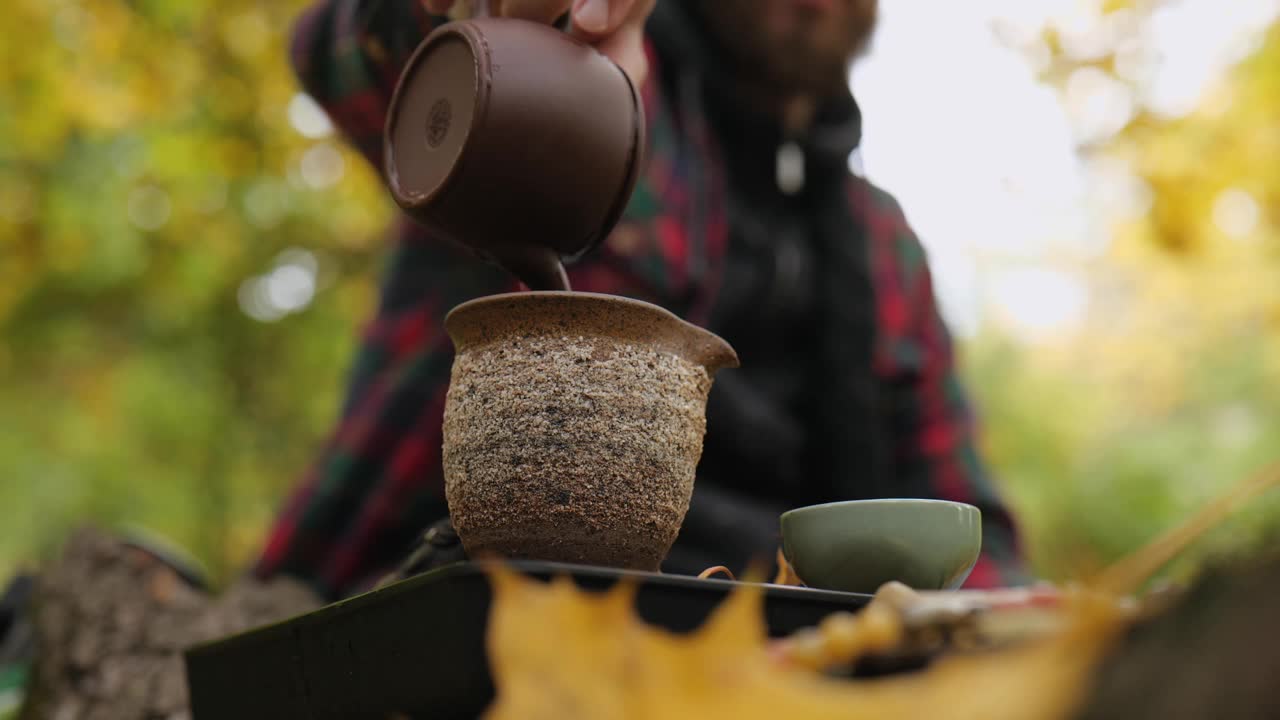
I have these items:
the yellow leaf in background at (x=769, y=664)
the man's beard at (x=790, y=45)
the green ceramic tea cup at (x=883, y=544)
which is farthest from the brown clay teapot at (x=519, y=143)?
the man's beard at (x=790, y=45)

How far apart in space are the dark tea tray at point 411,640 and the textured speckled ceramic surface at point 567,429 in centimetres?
11

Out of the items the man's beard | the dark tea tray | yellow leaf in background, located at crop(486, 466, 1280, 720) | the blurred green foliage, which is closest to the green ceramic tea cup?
the dark tea tray

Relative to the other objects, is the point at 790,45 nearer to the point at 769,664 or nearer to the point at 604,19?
the point at 604,19

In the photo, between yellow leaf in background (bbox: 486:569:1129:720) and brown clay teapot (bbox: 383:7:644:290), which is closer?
yellow leaf in background (bbox: 486:569:1129:720)

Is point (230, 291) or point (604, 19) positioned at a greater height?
point (604, 19)

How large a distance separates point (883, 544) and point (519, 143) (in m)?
0.39

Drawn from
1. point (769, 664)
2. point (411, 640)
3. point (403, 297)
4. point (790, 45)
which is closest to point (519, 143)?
point (411, 640)

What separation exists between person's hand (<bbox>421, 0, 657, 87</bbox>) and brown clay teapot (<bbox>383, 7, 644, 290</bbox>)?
0.06 feet

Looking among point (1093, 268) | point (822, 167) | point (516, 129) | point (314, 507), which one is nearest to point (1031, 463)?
point (1093, 268)

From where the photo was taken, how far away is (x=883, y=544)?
78 centimetres

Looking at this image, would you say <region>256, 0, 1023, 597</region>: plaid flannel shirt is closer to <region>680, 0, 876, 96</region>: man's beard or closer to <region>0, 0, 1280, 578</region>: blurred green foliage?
<region>680, 0, 876, 96</region>: man's beard

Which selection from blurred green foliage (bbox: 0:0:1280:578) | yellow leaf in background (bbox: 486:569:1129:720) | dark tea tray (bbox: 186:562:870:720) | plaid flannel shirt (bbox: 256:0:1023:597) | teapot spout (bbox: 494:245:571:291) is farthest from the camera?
blurred green foliage (bbox: 0:0:1280:578)

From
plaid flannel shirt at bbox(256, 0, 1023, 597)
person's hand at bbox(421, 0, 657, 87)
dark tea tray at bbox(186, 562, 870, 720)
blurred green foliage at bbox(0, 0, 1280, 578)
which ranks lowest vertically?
blurred green foliage at bbox(0, 0, 1280, 578)

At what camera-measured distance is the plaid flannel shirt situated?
164cm
